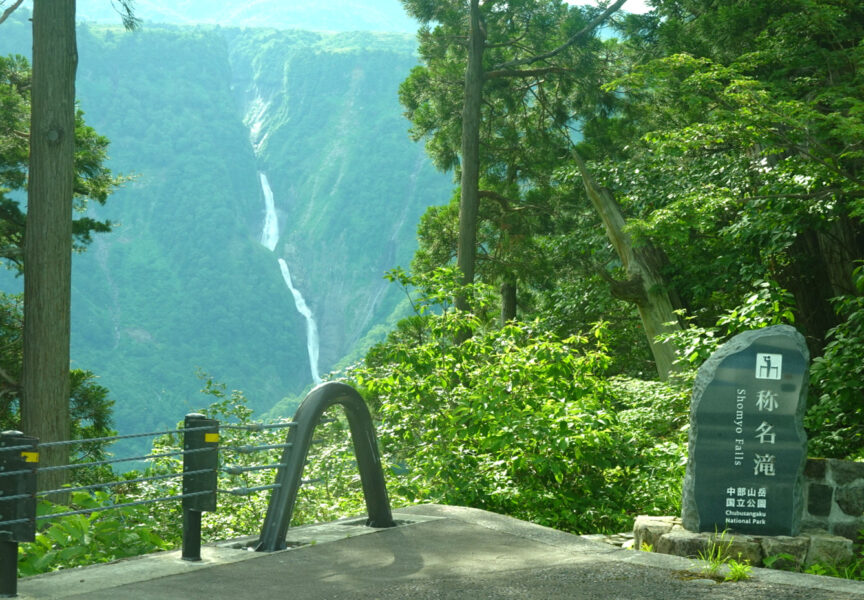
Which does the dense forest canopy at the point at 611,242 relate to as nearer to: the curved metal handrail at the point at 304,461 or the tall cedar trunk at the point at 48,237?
the tall cedar trunk at the point at 48,237

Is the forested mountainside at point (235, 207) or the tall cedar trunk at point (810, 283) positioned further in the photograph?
the forested mountainside at point (235, 207)

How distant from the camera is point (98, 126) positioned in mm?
116250

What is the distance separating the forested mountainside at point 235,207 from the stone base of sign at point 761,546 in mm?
80011

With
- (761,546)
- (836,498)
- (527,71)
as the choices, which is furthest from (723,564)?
(527,71)

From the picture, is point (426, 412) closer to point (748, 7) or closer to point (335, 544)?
point (335, 544)

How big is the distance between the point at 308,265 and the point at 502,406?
10811 centimetres

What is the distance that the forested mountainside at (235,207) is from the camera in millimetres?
97000

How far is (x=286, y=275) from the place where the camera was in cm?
11544

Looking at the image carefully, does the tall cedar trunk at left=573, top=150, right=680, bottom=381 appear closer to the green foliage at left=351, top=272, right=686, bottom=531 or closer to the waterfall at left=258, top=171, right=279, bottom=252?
the green foliage at left=351, top=272, right=686, bottom=531

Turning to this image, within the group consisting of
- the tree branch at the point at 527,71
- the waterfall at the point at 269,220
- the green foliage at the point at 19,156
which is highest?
the waterfall at the point at 269,220

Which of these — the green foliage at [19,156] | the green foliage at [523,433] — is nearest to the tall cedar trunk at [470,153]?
the green foliage at [19,156]

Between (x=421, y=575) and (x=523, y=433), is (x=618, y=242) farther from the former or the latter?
(x=421, y=575)

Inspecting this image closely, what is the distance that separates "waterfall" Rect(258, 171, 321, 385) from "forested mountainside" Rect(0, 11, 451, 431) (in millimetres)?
Answer: 363

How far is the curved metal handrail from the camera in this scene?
5.91 metres
